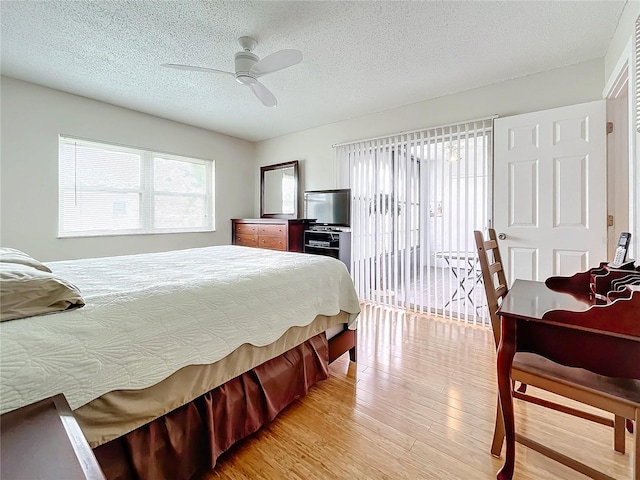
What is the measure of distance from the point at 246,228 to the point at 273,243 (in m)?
0.68

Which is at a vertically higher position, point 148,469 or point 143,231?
point 143,231

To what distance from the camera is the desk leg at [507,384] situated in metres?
1.18

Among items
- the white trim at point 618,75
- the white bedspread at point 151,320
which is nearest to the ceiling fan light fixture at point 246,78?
the white bedspread at point 151,320

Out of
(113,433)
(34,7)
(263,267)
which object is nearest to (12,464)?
(113,433)

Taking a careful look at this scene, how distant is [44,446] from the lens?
604mm

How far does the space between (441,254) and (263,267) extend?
2549mm

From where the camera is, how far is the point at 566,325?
1034 mm

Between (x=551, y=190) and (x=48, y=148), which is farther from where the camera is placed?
(x=48, y=148)

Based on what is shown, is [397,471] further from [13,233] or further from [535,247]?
[13,233]

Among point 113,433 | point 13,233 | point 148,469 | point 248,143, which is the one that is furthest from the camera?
point 248,143

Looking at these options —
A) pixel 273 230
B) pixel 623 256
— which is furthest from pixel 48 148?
pixel 623 256

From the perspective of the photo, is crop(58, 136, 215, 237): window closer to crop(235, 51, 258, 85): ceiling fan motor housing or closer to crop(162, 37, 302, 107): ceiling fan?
crop(162, 37, 302, 107): ceiling fan

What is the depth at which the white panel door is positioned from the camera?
2471 mm

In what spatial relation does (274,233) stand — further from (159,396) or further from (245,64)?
(159,396)
